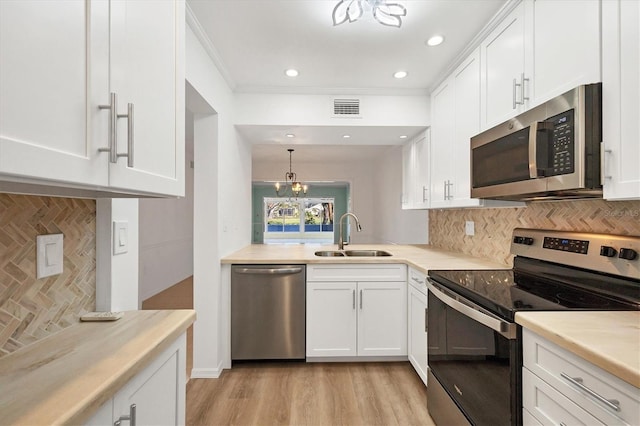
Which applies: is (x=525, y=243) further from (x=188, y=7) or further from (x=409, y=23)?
(x=188, y=7)

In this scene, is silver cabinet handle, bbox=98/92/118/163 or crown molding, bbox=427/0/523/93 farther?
crown molding, bbox=427/0/523/93

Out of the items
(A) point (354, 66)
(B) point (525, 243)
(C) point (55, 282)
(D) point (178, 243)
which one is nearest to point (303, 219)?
(D) point (178, 243)

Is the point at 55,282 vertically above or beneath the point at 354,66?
beneath

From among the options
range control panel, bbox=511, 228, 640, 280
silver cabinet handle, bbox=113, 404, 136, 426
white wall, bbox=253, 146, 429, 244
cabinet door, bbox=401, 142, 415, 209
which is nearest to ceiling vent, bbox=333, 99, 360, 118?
cabinet door, bbox=401, 142, 415, 209

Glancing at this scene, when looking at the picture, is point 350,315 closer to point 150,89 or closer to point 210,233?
point 210,233

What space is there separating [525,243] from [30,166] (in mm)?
2201

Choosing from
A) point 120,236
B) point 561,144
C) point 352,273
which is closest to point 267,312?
point 352,273

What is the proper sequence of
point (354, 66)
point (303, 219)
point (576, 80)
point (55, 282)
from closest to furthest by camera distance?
point (55, 282) → point (576, 80) → point (354, 66) → point (303, 219)

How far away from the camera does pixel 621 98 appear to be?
1.14 metres

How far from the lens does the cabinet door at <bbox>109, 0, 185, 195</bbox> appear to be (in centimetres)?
79

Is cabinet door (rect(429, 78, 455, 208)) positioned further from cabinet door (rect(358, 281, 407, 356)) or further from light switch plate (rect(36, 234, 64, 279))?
light switch plate (rect(36, 234, 64, 279))

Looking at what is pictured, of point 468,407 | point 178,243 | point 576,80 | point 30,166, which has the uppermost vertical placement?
point 576,80

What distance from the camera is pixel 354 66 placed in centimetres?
257

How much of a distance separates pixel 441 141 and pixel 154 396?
102 inches
